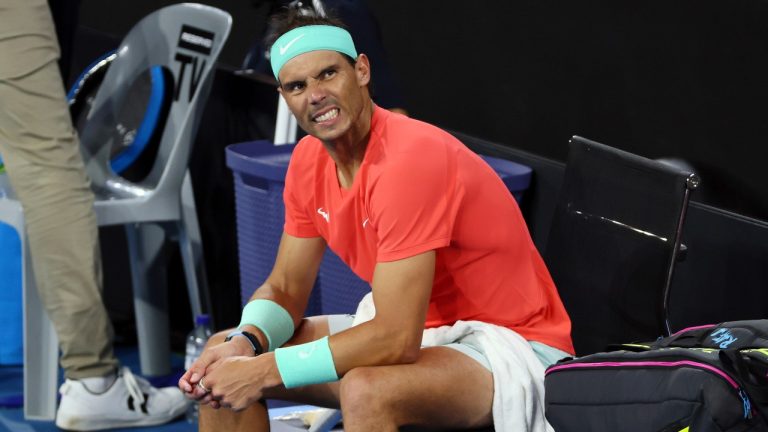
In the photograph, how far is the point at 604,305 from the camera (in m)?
2.79

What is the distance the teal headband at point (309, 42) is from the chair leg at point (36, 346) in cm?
152

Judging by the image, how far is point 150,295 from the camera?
4.42m

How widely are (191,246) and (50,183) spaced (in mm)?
Result: 701

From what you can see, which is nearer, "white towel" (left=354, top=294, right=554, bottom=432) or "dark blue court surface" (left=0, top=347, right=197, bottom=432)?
"white towel" (left=354, top=294, right=554, bottom=432)

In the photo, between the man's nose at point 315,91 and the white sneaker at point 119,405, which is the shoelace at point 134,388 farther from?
the man's nose at point 315,91

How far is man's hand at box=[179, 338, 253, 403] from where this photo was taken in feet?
8.28

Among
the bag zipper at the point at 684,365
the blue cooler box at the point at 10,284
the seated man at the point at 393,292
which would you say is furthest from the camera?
the blue cooler box at the point at 10,284

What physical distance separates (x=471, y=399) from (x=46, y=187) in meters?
1.76

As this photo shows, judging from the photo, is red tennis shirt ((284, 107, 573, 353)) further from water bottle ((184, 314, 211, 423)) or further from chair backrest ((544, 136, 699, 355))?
water bottle ((184, 314, 211, 423))

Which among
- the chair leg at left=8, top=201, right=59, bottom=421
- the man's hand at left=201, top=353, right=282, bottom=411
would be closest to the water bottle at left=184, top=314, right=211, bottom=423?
the chair leg at left=8, top=201, right=59, bottom=421

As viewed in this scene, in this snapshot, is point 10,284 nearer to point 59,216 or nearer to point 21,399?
point 21,399

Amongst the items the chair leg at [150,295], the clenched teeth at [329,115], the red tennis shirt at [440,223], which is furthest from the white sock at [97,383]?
the clenched teeth at [329,115]

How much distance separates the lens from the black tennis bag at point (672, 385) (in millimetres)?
2068

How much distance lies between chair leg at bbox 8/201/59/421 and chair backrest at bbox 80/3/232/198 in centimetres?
50
